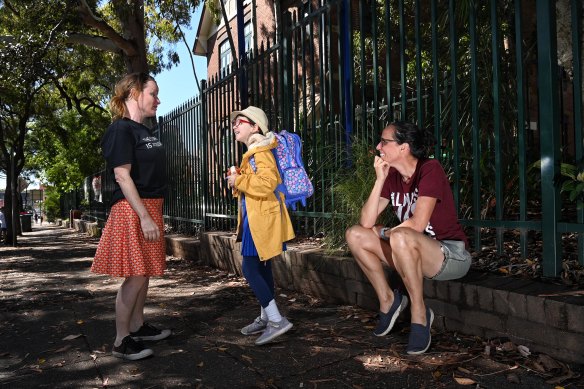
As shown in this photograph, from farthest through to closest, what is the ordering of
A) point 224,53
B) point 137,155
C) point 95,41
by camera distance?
1. point 224,53
2. point 95,41
3. point 137,155

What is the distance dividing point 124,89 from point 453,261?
238 centimetres

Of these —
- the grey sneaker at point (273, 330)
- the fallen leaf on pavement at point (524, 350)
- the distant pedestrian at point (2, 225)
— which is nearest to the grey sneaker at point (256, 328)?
the grey sneaker at point (273, 330)

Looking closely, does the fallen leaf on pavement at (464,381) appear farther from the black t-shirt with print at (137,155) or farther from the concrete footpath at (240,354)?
the black t-shirt with print at (137,155)

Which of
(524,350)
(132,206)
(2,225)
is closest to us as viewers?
(524,350)

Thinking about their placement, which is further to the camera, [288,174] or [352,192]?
[352,192]

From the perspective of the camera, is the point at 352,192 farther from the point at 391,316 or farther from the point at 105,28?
the point at 105,28

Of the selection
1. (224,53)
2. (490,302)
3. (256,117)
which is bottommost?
(490,302)

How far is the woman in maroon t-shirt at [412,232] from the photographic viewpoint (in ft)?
10.3

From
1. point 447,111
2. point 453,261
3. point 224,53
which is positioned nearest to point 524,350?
point 453,261

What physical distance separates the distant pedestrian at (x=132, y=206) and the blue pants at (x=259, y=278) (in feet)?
1.92

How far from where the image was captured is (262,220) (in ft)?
11.6

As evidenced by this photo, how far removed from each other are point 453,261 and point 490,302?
0.32 metres

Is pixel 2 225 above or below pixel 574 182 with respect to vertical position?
below

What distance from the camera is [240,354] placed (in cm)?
339
